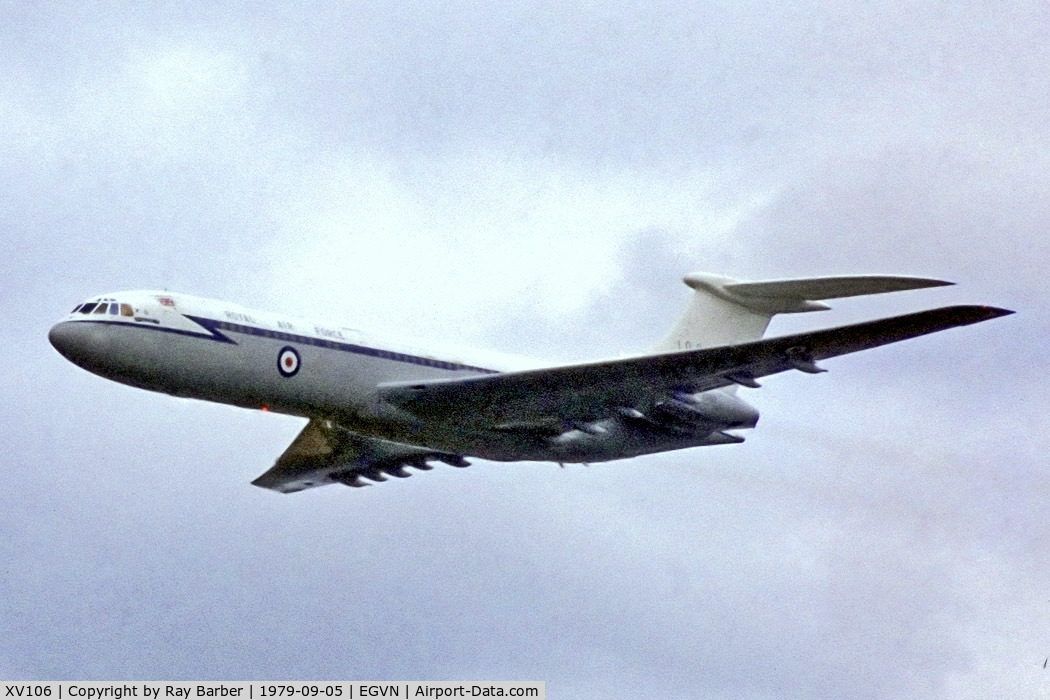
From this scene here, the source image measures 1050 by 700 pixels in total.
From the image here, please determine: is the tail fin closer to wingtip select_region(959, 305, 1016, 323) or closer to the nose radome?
wingtip select_region(959, 305, 1016, 323)

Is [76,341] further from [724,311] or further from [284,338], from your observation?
[724,311]

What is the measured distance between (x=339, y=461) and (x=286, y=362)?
9181 mm

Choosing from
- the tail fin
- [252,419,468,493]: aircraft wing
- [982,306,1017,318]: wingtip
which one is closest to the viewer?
[982,306,1017,318]: wingtip

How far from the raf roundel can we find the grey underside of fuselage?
0.09m

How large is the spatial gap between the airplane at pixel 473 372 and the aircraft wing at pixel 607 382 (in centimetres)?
4

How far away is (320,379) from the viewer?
39594 mm

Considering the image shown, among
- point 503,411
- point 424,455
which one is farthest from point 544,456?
point 424,455

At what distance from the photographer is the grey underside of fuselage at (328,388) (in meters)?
38.3

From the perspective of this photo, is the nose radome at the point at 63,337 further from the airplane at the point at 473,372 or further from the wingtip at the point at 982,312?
the wingtip at the point at 982,312

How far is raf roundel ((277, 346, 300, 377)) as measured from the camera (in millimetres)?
39219

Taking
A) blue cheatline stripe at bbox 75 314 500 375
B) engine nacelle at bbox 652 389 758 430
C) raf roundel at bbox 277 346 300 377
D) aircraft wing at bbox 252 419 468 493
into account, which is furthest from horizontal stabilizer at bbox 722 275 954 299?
raf roundel at bbox 277 346 300 377

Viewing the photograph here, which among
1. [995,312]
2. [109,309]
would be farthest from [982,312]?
[109,309]

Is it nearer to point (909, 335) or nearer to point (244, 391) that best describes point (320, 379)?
point (244, 391)

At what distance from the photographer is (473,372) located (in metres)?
41.8
